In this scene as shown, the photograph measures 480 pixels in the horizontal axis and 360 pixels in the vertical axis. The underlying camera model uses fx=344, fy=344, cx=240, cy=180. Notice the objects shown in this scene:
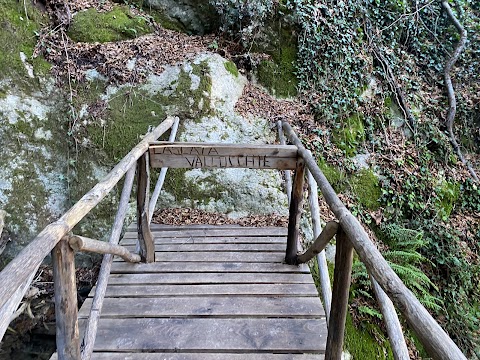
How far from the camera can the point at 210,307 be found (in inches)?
112

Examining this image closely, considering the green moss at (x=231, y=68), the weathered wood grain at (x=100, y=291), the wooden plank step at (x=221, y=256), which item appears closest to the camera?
the weathered wood grain at (x=100, y=291)

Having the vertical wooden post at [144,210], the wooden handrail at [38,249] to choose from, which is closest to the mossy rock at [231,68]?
the vertical wooden post at [144,210]

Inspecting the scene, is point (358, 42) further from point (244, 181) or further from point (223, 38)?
point (244, 181)

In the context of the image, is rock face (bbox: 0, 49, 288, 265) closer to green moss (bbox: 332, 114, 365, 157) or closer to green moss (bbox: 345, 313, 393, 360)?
green moss (bbox: 332, 114, 365, 157)

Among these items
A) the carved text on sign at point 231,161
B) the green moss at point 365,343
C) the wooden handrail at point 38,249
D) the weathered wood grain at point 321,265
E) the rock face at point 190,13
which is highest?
the rock face at point 190,13

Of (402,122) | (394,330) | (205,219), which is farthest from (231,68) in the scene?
(394,330)

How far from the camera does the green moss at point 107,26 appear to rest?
566cm

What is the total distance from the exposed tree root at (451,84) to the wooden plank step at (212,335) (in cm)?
517

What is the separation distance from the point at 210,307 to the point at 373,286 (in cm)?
159

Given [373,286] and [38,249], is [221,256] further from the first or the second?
[38,249]

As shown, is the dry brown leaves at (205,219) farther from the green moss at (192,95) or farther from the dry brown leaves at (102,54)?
the dry brown leaves at (102,54)

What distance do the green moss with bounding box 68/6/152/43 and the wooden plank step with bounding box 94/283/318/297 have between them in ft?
14.5

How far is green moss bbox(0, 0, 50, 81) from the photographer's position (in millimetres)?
4848

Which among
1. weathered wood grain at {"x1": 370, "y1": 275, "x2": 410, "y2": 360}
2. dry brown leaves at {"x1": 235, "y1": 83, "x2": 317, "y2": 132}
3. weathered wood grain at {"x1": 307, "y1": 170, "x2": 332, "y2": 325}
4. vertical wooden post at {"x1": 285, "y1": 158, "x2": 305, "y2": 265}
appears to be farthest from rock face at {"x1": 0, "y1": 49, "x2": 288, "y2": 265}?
weathered wood grain at {"x1": 370, "y1": 275, "x2": 410, "y2": 360}
